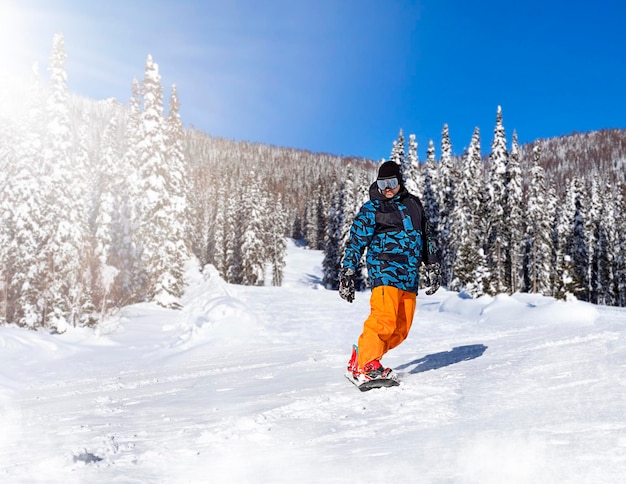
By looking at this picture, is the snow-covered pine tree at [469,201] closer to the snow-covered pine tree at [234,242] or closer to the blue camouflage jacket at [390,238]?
the snow-covered pine tree at [234,242]

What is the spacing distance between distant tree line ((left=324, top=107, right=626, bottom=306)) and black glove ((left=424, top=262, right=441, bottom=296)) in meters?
23.1

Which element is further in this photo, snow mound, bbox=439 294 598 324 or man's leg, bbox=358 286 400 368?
snow mound, bbox=439 294 598 324

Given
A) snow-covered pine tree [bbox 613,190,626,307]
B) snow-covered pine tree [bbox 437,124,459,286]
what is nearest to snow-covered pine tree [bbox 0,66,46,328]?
snow-covered pine tree [bbox 437,124,459,286]

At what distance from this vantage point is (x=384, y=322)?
4531 mm

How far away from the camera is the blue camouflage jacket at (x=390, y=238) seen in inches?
186

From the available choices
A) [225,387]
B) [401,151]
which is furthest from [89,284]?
[401,151]

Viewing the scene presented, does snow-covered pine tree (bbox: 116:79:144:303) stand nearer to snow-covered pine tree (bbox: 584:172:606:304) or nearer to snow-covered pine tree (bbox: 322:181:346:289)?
snow-covered pine tree (bbox: 322:181:346:289)

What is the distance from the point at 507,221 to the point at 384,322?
42.7 m

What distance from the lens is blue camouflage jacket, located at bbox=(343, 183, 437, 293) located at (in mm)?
4715

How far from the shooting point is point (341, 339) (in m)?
10.2

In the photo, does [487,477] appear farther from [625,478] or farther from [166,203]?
[166,203]

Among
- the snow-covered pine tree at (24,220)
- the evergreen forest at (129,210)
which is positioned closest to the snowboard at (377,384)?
the evergreen forest at (129,210)

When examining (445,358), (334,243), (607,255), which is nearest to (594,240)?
(607,255)

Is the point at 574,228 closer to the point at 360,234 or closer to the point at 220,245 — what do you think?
the point at 220,245
